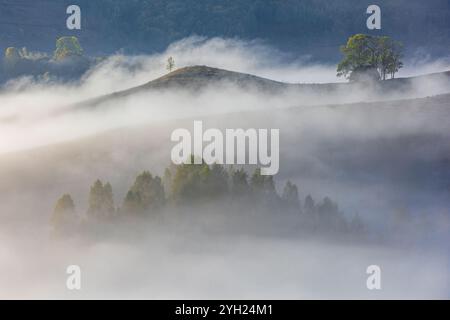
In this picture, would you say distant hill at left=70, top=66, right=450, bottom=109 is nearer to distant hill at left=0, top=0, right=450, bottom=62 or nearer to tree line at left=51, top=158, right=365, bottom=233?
distant hill at left=0, top=0, right=450, bottom=62

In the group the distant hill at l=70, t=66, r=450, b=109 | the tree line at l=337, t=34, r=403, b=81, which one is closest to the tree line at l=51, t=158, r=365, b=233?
the distant hill at l=70, t=66, r=450, b=109

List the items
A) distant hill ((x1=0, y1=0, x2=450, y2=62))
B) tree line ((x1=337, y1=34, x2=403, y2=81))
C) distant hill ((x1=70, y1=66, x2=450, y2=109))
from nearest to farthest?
1. distant hill ((x1=0, y1=0, x2=450, y2=62))
2. tree line ((x1=337, y1=34, x2=403, y2=81))
3. distant hill ((x1=70, y1=66, x2=450, y2=109))

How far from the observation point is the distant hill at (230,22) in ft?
51.8

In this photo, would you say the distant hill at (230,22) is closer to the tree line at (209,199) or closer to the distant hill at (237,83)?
the distant hill at (237,83)

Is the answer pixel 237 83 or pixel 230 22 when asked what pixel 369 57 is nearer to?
pixel 237 83

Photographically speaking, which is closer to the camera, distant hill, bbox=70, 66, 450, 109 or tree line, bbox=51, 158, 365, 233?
tree line, bbox=51, 158, 365, 233

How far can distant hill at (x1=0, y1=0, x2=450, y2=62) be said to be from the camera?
15.8 metres

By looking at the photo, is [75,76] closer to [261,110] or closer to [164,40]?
[164,40]

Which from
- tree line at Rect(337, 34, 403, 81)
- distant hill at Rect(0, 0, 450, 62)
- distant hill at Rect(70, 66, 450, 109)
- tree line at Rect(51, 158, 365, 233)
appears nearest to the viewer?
tree line at Rect(51, 158, 365, 233)

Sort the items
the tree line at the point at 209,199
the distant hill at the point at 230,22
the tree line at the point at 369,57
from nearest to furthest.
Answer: the tree line at the point at 209,199 → the distant hill at the point at 230,22 → the tree line at the point at 369,57

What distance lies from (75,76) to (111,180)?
82.0 inches

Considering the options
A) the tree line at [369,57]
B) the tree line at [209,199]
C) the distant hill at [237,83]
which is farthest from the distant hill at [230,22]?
the tree line at [209,199]

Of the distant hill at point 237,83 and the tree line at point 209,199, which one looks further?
the distant hill at point 237,83
